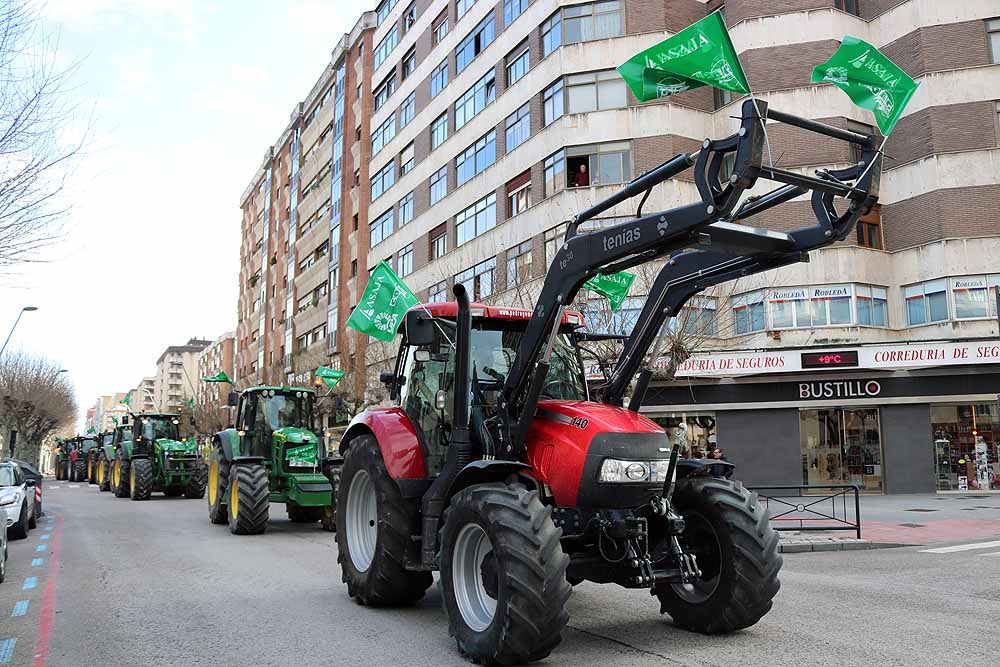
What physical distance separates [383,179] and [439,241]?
9260mm

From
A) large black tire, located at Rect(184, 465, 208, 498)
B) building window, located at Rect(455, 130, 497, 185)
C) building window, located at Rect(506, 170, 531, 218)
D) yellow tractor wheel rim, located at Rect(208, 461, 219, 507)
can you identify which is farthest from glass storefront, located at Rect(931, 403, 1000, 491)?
large black tire, located at Rect(184, 465, 208, 498)

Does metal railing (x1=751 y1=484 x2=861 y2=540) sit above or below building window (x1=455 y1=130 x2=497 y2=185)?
below

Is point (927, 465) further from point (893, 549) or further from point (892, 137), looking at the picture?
point (893, 549)

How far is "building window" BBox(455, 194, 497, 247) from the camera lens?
33.8 metres

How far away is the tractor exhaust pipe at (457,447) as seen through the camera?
654 cm

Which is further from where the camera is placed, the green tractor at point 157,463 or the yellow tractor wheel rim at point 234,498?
the green tractor at point 157,463

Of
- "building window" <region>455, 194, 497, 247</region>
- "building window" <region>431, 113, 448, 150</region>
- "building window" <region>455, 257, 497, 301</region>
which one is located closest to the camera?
"building window" <region>455, 257, 497, 301</region>

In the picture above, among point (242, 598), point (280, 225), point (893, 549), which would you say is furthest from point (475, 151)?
point (280, 225)

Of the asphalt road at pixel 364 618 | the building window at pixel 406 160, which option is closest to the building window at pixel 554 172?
the building window at pixel 406 160

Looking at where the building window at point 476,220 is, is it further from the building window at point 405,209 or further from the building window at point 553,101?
the building window at point 405,209

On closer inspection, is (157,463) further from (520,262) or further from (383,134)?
(383,134)

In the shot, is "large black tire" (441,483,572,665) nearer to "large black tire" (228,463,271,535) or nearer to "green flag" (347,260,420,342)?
"green flag" (347,260,420,342)

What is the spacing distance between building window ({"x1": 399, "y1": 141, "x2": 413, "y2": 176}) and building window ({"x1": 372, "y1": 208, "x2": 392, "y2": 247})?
2427 mm

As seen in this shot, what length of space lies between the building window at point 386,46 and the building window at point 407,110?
4549mm
